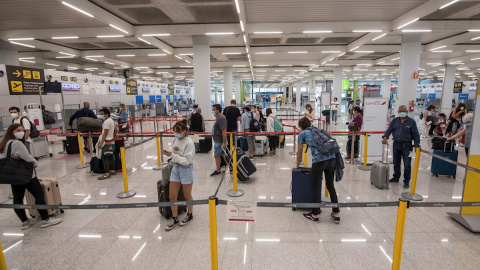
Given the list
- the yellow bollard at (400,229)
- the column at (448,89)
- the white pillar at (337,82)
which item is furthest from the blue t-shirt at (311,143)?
the column at (448,89)

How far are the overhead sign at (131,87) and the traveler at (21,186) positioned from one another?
16051 mm

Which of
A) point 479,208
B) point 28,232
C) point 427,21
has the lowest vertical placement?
point 28,232

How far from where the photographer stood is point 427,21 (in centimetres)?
1005

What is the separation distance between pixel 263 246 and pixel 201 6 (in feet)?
26.5

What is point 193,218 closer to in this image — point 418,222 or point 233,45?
point 418,222

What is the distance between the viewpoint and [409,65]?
11.6 metres

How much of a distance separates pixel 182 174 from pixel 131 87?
17.9m

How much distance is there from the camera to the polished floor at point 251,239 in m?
3.26

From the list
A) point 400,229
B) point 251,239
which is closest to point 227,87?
point 251,239

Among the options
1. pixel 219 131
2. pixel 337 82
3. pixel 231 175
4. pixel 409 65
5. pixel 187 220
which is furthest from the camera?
pixel 337 82

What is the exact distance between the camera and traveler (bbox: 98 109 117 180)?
20.4ft

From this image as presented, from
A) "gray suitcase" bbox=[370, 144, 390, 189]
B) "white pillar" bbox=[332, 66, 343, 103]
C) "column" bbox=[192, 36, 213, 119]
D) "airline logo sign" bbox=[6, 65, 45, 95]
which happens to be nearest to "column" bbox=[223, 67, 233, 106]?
"white pillar" bbox=[332, 66, 343, 103]

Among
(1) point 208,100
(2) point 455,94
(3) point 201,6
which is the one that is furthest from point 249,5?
(2) point 455,94

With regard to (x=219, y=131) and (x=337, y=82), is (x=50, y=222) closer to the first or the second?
(x=219, y=131)
